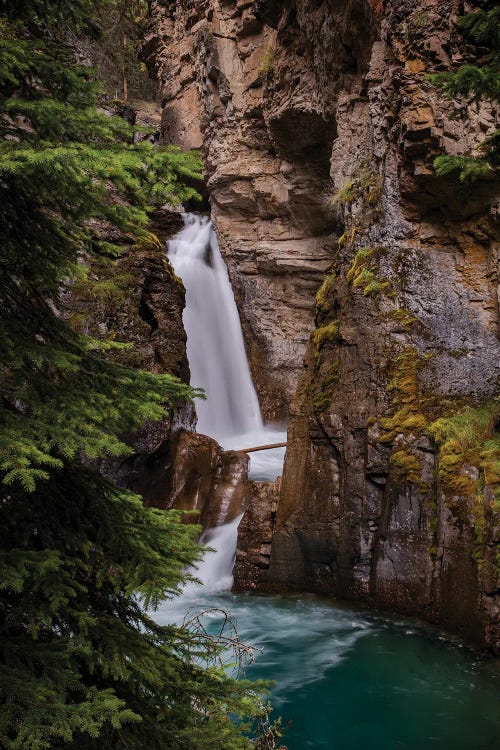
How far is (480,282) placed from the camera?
9.48 meters

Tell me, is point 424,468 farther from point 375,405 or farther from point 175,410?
point 175,410

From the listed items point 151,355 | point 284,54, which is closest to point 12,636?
point 151,355

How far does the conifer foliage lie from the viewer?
2.61 meters

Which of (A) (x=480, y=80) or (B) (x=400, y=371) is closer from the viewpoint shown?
(A) (x=480, y=80)

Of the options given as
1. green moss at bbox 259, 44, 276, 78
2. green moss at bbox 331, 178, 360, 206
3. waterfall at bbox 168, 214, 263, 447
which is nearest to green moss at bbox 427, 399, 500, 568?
green moss at bbox 331, 178, 360, 206

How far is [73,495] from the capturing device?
3.47 meters

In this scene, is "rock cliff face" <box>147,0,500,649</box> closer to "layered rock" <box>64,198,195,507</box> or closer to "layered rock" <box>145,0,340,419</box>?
"layered rock" <box>64,198,195,507</box>

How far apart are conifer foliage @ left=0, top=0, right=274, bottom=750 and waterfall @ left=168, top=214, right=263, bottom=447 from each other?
496 inches

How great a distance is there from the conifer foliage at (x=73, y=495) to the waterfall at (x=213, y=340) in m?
12.6

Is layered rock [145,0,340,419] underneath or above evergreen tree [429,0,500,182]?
above

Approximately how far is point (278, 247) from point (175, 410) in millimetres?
8711

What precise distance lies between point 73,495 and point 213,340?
49.2ft

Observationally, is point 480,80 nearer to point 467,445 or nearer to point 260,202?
point 467,445

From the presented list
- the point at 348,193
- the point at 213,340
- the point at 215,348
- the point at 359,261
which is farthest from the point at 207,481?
the point at 213,340
